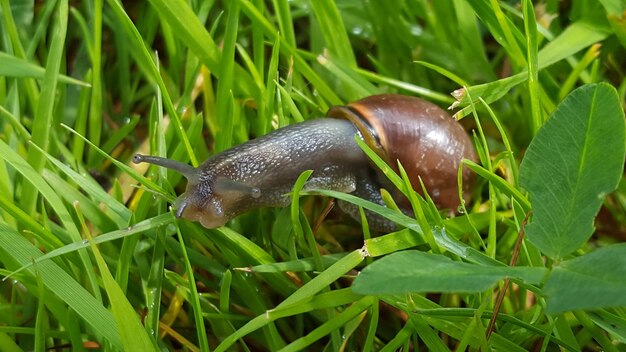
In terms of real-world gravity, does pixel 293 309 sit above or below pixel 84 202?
below

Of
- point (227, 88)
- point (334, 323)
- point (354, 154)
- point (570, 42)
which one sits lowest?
point (334, 323)

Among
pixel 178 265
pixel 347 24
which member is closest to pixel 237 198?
pixel 178 265

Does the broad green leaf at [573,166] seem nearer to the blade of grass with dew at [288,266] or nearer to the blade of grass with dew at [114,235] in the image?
the blade of grass with dew at [288,266]

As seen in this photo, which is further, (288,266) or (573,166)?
(288,266)

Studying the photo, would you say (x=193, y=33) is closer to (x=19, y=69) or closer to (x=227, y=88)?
(x=227, y=88)

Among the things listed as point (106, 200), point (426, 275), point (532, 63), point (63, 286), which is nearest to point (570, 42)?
point (532, 63)

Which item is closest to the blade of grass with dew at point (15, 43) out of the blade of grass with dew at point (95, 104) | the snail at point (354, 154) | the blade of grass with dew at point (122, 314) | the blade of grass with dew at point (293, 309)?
the blade of grass with dew at point (95, 104)
